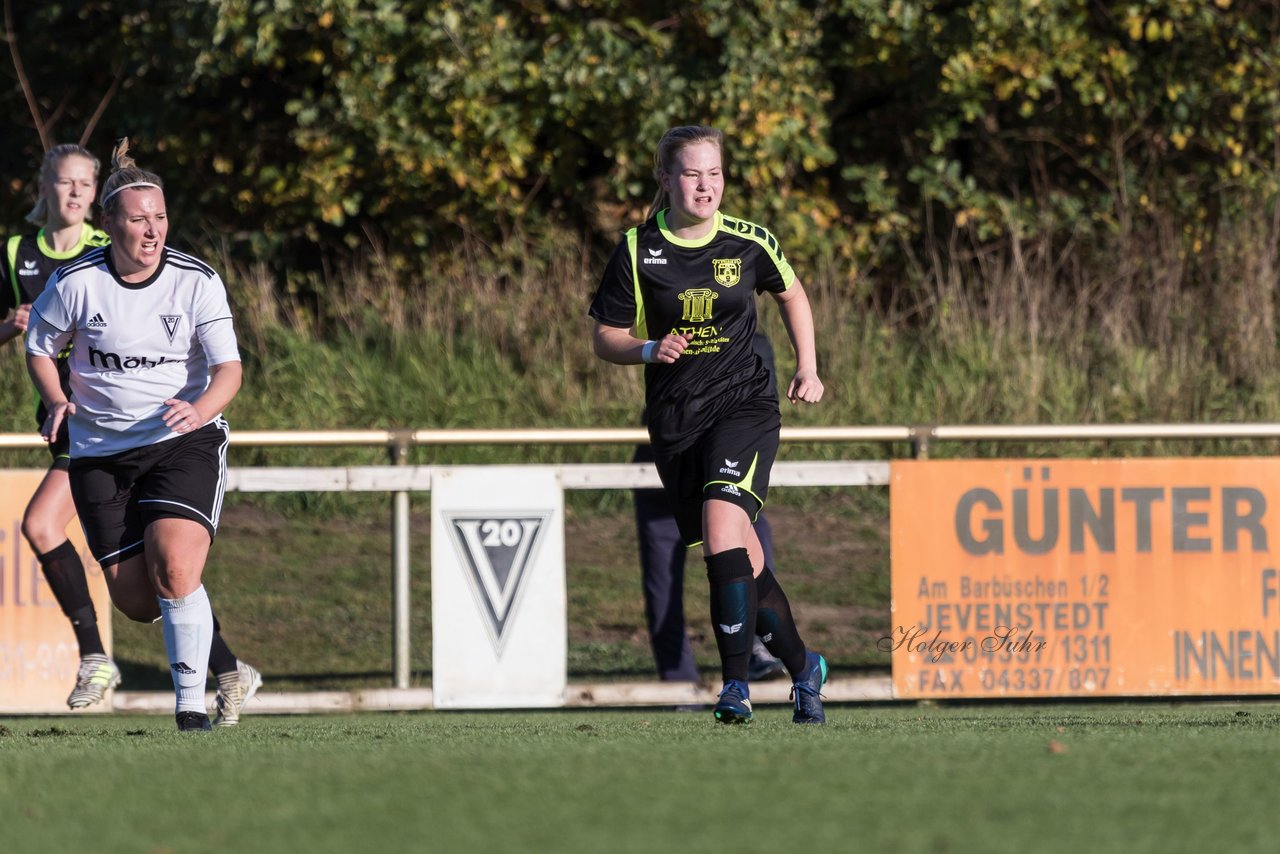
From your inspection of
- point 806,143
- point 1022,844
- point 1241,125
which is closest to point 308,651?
point 806,143

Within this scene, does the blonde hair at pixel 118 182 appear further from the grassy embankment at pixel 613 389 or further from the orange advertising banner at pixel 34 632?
the grassy embankment at pixel 613 389

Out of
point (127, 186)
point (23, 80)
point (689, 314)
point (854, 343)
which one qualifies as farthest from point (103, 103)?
point (689, 314)

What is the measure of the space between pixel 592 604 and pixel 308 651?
1.64 m

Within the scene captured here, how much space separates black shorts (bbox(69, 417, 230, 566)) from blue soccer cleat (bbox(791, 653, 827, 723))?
2.05 metres

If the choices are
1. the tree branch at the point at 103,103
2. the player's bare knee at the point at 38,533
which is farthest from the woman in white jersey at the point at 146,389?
the tree branch at the point at 103,103

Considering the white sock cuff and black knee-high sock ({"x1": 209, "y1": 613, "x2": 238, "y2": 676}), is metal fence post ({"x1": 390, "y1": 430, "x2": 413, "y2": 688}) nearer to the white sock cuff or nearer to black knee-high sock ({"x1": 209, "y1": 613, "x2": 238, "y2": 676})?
black knee-high sock ({"x1": 209, "y1": 613, "x2": 238, "y2": 676})

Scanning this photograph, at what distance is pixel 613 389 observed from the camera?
12.4 metres

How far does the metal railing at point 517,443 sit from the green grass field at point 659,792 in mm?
2610

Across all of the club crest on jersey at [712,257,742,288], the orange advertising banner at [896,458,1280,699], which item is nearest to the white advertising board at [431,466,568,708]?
the orange advertising banner at [896,458,1280,699]

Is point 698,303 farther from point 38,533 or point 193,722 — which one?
point 38,533

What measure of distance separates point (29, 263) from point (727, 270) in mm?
3140

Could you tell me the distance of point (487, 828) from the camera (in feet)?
10.8

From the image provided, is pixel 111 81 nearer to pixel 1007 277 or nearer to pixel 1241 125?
pixel 1007 277

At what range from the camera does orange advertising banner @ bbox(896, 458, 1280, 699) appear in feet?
25.3
